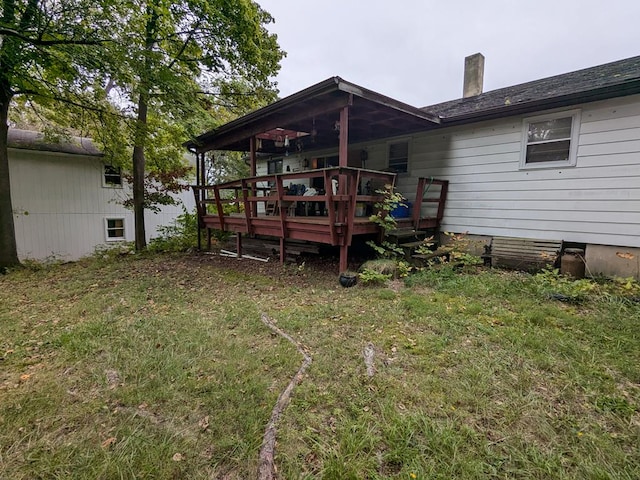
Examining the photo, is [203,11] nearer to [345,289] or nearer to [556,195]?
[345,289]

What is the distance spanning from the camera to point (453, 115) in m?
6.84

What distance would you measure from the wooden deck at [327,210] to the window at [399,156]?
0.67m

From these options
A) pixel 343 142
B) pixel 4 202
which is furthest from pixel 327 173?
pixel 4 202

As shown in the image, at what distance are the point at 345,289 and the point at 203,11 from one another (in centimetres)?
739

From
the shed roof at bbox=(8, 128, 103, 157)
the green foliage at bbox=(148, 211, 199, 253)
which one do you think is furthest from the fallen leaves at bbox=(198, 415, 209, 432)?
the shed roof at bbox=(8, 128, 103, 157)

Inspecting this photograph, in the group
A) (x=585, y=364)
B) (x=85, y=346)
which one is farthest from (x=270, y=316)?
(x=585, y=364)

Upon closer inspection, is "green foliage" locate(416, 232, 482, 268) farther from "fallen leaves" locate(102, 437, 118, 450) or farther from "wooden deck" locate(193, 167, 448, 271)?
"fallen leaves" locate(102, 437, 118, 450)

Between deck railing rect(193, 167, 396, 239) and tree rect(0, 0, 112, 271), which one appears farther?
tree rect(0, 0, 112, 271)

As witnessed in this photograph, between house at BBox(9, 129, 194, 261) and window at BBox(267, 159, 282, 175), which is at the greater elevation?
window at BBox(267, 159, 282, 175)

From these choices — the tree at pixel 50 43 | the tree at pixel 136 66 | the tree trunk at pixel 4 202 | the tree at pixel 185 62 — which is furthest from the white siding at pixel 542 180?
the tree trunk at pixel 4 202

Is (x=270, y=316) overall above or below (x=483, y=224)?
below

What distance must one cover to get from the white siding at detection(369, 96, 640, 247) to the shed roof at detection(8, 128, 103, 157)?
11.9 m

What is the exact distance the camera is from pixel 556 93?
5.53 metres

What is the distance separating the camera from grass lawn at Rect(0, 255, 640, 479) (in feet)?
5.68
